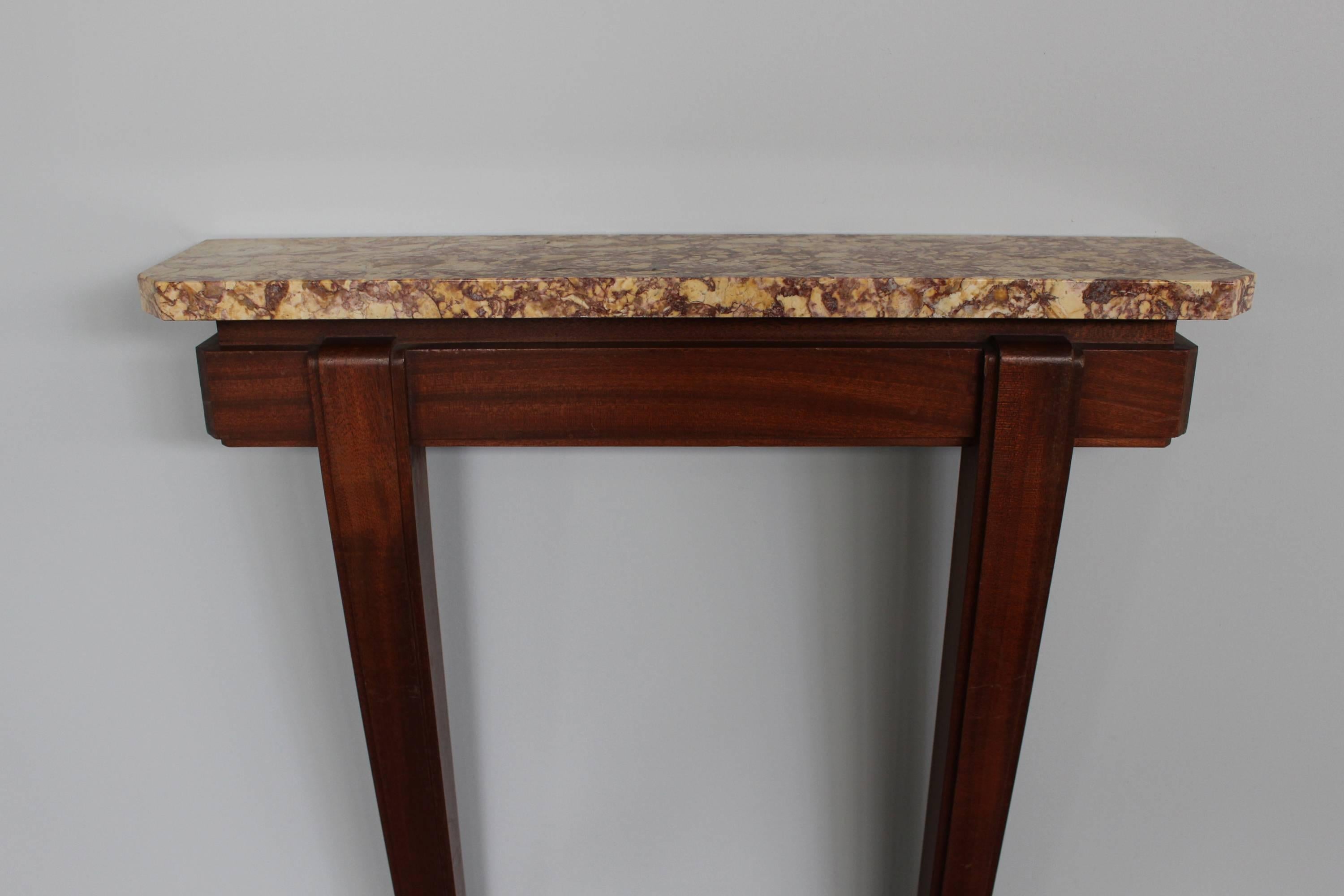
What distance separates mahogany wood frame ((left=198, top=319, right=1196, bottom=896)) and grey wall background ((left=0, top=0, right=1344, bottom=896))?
15 centimetres

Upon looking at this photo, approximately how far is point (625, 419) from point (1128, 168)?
45cm

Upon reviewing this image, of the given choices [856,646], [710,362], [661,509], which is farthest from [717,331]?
[856,646]

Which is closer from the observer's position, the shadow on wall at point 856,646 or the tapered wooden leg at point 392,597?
the tapered wooden leg at point 392,597

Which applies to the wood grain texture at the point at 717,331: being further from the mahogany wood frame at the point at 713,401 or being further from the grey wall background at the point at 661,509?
the grey wall background at the point at 661,509

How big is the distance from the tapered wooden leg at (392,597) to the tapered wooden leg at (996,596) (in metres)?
0.41

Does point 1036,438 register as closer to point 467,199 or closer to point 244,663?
point 467,199

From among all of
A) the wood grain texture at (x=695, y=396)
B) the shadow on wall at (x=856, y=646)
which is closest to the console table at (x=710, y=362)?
the wood grain texture at (x=695, y=396)

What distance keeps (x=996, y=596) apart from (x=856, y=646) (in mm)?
205

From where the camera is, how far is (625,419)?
0.76 meters

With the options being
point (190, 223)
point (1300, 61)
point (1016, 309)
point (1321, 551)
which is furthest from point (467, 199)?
point (1321, 551)

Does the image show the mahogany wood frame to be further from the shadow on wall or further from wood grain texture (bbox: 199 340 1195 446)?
the shadow on wall

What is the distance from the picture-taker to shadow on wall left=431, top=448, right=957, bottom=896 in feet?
3.02

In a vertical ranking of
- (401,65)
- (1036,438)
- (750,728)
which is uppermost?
(401,65)

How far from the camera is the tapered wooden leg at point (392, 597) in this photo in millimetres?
741
